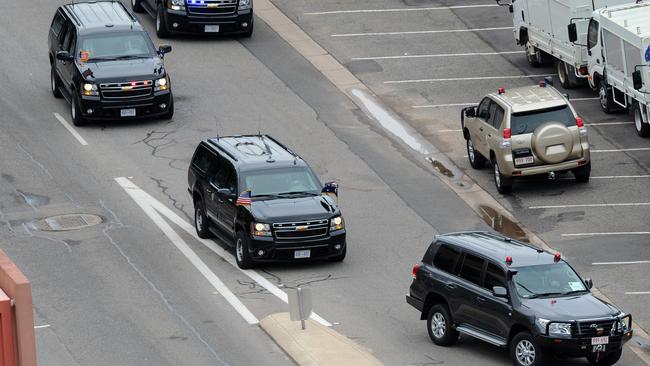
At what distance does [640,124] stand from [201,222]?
1118 cm

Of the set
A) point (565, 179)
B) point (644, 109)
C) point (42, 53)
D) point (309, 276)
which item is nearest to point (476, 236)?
point (309, 276)

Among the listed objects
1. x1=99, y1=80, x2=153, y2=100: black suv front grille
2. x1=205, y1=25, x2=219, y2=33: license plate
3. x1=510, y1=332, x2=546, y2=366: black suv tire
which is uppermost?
x1=99, y1=80, x2=153, y2=100: black suv front grille

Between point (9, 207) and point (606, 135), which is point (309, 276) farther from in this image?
point (606, 135)

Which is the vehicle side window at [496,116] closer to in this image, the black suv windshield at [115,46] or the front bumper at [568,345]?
the black suv windshield at [115,46]

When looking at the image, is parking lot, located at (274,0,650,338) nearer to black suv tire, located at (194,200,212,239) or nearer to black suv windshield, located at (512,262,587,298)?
black suv windshield, located at (512,262,587,298)

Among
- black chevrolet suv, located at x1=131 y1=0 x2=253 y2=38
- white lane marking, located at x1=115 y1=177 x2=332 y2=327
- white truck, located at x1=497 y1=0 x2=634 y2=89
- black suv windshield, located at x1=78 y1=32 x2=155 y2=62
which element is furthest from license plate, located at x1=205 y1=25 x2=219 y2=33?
white lane marking, located at x1=115 y1=177 x2=332 y2=327

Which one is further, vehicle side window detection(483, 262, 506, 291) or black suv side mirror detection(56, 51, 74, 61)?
black suv side mirror detection(56, 51, 74, 61)

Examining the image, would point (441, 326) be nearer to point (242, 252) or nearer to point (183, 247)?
point (242, 252)

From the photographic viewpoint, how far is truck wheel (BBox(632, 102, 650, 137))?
36000 millimetres

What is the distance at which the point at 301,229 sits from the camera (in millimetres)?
28031

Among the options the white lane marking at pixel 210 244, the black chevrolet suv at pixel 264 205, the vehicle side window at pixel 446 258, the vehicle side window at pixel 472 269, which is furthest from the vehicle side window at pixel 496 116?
the vehicle side window at pixel 472 269

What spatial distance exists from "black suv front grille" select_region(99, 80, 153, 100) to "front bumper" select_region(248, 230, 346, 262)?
8.82 m

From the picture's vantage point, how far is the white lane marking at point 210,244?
89.1ft

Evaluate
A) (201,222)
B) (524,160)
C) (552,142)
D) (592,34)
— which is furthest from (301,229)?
(592,34)
